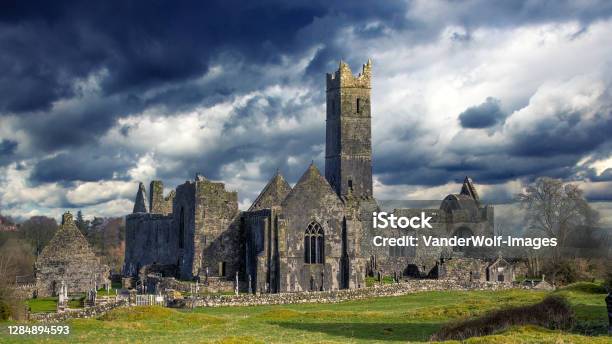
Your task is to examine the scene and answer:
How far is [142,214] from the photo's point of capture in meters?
78.6

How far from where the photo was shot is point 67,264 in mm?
61312

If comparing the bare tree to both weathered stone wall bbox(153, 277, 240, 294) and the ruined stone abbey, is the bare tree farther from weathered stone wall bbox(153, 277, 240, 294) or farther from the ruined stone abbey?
weathered stone wall bbox(153, 277, 240, 294)

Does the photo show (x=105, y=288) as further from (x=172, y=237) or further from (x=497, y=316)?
(x=497, y=316)

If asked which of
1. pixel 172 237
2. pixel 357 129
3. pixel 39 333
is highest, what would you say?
pixel 357 129

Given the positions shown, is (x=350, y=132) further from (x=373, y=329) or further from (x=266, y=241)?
(x=373, y=329)

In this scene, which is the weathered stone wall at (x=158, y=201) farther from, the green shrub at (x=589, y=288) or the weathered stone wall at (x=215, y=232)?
the green shrub at (x=589, y=288)

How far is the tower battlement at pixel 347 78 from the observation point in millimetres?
94125

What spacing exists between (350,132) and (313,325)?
183 feet

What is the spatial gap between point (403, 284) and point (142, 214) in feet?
90.0

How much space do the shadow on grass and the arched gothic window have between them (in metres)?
22.6

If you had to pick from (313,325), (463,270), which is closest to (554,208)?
(463,270)

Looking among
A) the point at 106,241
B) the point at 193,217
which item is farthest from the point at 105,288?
the point at 106,241

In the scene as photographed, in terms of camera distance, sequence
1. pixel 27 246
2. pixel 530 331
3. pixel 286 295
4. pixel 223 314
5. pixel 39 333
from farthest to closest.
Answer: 1. pixel 27 246
2. pixel 286 295
3. pixel 223 314
4. pixel 39 333
5. pixel 530 331

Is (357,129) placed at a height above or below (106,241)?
above
